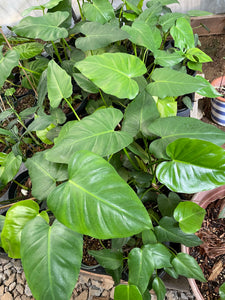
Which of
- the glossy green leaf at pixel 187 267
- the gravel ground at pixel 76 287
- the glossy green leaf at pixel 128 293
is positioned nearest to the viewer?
the glossy green leaf at pixel 128 293

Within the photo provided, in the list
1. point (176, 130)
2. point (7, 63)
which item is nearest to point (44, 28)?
point (7, 63)

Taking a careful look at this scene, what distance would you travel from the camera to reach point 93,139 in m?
0.81

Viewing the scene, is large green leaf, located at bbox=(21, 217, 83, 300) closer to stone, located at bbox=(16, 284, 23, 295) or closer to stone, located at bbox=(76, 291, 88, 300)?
stone, located at bbox=(76, 291, 88, 300)

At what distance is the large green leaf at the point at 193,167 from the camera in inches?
25.6

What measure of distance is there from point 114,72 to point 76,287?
43.6 inches

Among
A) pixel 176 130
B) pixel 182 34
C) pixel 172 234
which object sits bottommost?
pixel 172 234

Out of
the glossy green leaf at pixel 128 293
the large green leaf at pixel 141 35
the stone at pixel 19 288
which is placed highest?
the large green leaf at pixel 141 35

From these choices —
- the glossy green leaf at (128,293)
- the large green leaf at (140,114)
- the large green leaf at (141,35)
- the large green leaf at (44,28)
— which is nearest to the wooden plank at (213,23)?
the large green leaf at (141,35)

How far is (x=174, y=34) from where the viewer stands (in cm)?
123

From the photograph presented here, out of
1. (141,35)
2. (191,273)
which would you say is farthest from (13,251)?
(141,35)

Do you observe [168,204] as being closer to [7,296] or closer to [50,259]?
[50,259]

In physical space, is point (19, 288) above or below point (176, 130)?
below

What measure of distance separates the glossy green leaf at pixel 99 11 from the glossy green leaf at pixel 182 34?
37 cm

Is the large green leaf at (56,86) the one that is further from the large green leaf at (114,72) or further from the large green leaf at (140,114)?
the large green leaf at (140,114)
